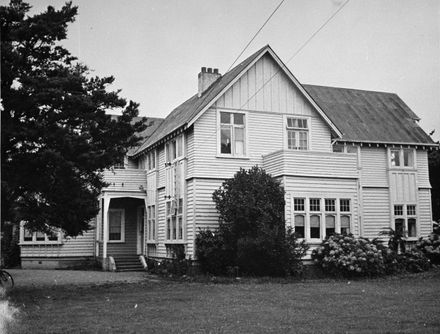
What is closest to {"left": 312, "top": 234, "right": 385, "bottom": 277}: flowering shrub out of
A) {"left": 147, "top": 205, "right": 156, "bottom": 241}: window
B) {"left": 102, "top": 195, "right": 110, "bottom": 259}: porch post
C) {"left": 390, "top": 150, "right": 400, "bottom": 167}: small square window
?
{"left": 390, "top": 150, "right": 400, "bottom": 167}: small square window

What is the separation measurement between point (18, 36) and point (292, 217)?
13.1 m

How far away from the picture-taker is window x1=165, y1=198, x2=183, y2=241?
26095 mm

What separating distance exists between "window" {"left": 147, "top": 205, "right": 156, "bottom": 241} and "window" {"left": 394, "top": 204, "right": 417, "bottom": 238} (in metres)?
12.7

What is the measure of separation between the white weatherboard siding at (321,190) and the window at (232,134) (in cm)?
310

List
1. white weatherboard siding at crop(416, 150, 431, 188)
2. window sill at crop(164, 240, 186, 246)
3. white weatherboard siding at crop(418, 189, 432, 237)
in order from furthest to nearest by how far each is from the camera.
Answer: white weatherboard siding at crop(416, 150, 431, 188) < white weatherboard siding at crop(418, 189, 432, 237) < window sill at crop(164, 240, 186, 246)

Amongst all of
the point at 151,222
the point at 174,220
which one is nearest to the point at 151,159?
the point at 151,222

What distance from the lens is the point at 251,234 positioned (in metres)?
22.3

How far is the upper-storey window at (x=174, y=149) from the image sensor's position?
87.3 ft

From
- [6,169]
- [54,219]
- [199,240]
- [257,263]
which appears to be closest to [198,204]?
[199,240]

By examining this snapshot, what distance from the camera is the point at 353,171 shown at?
25.4 meters

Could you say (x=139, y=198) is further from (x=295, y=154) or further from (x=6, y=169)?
(x=6, y=169)

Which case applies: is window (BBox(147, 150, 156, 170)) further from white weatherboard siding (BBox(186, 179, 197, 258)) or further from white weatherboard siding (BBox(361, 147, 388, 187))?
white weatherboard siding (BBox(361, 147, 388, 187))

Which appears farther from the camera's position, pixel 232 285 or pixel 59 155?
pixel 232 285

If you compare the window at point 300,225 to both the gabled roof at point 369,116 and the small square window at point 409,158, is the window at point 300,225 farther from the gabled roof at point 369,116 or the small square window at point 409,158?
the small square window at point 409,158
